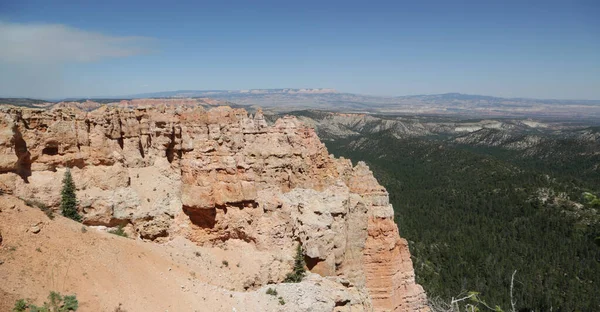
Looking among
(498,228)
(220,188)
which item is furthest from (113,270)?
(498,228)

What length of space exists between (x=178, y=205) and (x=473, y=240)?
5947 cm

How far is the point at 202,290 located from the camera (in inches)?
700

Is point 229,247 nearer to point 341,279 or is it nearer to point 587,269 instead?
point 341,279

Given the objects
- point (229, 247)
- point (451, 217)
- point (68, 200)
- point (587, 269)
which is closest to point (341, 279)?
point (229, 247)

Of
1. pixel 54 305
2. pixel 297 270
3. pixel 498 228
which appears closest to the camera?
pixel 54 305

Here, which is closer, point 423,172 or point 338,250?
point 338,250

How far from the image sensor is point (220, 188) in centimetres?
2139

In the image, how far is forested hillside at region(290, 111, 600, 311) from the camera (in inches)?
1997

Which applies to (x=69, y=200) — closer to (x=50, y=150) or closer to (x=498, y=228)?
(x=50, y=150)

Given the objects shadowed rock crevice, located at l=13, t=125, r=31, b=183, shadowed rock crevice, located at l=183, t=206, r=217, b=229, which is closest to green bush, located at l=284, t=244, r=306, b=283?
shadowed rock crevice, located at l=183, t=206, r=217, b=229

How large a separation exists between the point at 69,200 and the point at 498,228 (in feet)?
239

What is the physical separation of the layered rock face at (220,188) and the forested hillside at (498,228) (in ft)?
69.1

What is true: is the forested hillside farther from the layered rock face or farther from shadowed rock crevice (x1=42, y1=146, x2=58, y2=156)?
shadowed rock crevice (x1=42, y1=146, x2=58, y2=156)

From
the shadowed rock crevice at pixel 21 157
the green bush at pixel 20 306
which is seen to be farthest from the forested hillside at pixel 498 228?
the shadowed rock crevice at pixel 21 157
